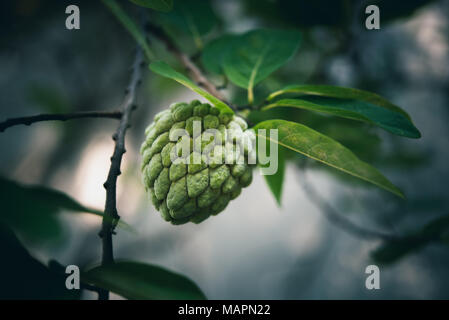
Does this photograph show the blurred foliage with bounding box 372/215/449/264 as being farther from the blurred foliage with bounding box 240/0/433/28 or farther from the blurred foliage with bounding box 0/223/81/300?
the blurred foliage with bounding box 0/223/81/300

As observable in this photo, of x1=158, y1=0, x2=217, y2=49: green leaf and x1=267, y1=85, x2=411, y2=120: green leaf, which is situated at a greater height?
x1=158, y1=0, x2=217, y2=49: green leaf

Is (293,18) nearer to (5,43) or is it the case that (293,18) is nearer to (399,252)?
(399,252)

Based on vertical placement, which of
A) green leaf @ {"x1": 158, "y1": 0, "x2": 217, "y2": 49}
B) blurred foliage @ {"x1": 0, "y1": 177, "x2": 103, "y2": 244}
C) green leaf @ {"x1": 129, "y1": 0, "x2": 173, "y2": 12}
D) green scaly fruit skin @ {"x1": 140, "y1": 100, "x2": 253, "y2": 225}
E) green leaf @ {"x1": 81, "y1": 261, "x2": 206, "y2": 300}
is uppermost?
green leaf @ {"x1": 158, "y1": 0, "x2": 217, "y2": 49}

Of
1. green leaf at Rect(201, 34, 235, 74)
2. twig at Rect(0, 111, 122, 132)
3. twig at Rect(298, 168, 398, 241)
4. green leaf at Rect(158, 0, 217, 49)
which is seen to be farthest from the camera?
twig at Rect(298, 168, 398, 241)

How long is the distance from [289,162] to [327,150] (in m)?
1.03

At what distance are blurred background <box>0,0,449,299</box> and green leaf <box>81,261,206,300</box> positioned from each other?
33.0 inches

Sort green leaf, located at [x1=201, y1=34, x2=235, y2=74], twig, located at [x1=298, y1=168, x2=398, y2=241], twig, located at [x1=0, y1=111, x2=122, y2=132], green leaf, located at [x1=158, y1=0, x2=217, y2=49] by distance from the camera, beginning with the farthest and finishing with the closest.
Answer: twig, located at [x1=298, y1=168, x2=398, y2=241] → green leaf, located at [x1=158, y1=0, x2=217, y2=49] → green leaf, located at [x1=201, y1=34, x2=235, y2=74] → twig, located at [x1=0, y1=111, x2=122, y2=132]

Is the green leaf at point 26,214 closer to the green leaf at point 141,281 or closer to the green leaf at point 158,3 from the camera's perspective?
the green leaf at point 141,281

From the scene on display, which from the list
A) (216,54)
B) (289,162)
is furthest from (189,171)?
(289,162)

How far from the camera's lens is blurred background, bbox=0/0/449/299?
1579 millimetres

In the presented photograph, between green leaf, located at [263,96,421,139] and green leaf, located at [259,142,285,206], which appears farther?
green leaf, located at [259,142,285,206]

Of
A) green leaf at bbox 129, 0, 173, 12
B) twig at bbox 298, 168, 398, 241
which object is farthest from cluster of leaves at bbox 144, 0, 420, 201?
twig at bbox 298, 168, 398, 241

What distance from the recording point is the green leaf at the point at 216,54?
0.89m
